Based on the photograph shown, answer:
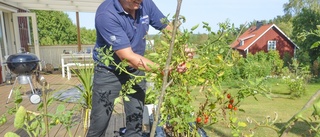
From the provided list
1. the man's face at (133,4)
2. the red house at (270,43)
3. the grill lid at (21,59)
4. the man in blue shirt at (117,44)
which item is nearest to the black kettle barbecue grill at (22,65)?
the grill lid at (21,59)

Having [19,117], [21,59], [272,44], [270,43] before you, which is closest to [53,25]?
[270,43]

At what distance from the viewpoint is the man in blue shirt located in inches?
61.3

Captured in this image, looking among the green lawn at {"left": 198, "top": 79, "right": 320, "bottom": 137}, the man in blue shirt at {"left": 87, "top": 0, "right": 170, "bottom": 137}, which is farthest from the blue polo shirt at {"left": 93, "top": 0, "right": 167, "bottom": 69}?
the green lawn at {"left": 198, "top": 79, "right": 320, "bottom": 137}

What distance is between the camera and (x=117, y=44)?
1438 mm

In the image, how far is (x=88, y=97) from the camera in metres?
2.98

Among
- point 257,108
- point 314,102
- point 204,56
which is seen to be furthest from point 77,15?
point 314,102

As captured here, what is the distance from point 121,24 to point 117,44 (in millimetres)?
244

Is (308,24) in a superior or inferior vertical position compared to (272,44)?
superior

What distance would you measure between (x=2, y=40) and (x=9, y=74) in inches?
43.6

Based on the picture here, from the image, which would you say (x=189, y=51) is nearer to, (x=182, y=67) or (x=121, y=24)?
(x=182, y=67)

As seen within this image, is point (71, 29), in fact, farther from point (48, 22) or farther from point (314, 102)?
point (314, 102)

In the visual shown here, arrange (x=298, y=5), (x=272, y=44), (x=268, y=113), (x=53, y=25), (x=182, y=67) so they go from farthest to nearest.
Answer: (x=53, y=25) → (x=272, y=44) → (x=298, y=5) → (x=268, y=113) → (x=182, y=67)

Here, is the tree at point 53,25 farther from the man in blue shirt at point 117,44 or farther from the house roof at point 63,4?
the man in blue shirt at point 117,44

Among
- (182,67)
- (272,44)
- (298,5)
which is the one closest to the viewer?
(182,67)
